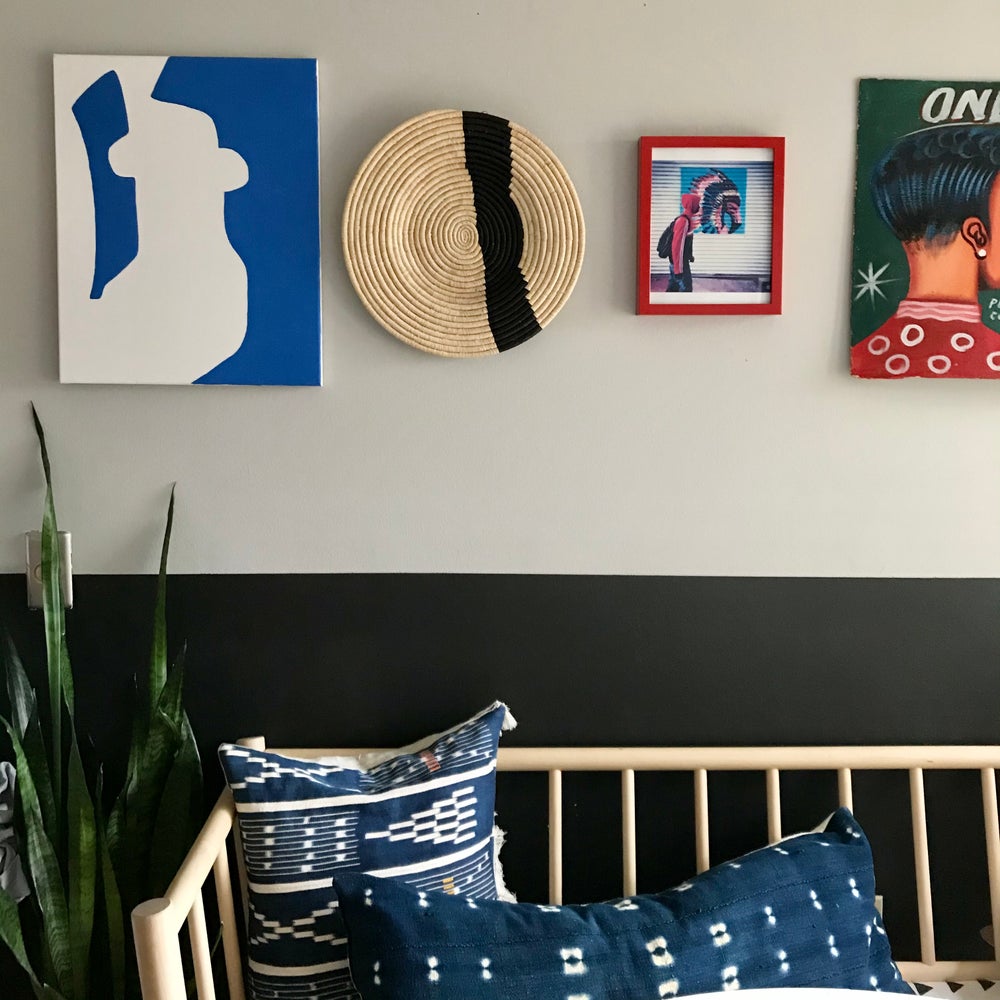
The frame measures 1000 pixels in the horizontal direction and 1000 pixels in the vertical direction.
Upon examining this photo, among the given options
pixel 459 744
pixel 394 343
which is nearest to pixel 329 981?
pixel 459 744

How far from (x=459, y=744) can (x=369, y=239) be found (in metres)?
0.83

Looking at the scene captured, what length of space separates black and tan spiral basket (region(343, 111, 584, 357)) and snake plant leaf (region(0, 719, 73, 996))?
2.94 ft

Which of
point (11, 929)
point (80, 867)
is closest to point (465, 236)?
point (80, 867)

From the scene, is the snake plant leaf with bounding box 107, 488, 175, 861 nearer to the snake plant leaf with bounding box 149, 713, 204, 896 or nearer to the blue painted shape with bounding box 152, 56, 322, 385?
the snake plant leaf with bounding box 149, 713, 204, 896

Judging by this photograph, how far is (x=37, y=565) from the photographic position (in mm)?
1552

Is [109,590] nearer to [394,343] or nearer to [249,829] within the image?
[249,829]

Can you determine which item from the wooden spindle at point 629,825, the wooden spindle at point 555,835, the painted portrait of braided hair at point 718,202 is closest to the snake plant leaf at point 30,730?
the wooden spindle at point 555,835

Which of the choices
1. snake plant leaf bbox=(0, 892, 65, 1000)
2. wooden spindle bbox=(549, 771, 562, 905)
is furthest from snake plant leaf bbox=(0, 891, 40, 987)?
wooden spindle bbox=(549, 771, 562, 905)

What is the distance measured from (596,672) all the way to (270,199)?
97 centimetres

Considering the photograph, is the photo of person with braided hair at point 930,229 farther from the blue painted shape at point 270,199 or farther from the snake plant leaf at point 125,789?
the snake plant leaf at point 125,789

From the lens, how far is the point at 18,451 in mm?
1555

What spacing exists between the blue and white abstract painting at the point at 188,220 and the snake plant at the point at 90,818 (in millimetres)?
220

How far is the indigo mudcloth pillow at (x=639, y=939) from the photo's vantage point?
1.13 m

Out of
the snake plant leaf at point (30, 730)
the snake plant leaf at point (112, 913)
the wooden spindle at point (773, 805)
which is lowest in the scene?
the snake plant leaf at point (112, 913)
